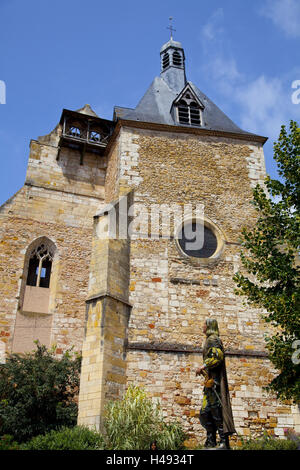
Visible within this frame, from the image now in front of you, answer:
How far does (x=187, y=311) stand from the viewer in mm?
11008

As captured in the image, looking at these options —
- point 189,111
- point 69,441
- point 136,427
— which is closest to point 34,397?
point 69,441

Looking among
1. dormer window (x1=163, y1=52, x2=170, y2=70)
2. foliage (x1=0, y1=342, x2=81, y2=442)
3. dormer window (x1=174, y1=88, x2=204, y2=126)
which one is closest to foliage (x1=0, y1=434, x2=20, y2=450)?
foliage (x1=0, y1=342, x2=81, y2=442)

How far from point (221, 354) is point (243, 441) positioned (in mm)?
4175

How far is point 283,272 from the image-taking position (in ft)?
29.5

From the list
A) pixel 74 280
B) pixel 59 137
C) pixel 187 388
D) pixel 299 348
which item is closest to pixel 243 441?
pixel 187 388

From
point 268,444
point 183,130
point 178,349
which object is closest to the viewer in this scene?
point 268,444

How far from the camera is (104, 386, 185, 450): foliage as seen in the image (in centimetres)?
838

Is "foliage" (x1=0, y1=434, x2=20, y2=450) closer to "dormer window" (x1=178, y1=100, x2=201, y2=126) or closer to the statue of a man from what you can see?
the statue of a man

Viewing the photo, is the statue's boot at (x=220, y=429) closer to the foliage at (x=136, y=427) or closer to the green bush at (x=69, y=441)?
the foliage at (x=136, y=427)

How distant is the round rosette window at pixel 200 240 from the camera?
1192 cm

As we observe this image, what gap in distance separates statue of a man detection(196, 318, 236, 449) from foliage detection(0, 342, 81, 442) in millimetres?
4165

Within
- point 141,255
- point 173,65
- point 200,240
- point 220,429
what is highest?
point 173,65

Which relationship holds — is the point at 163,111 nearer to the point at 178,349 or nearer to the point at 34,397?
the point at 178,349

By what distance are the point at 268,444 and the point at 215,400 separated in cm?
351
